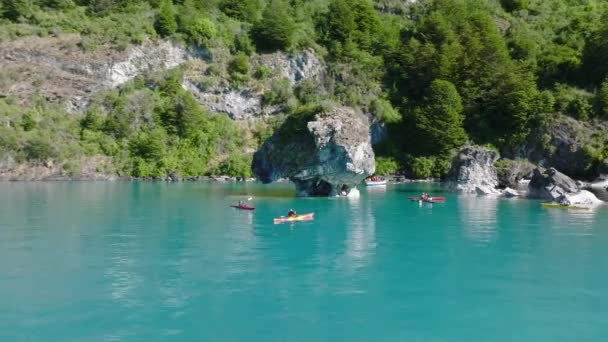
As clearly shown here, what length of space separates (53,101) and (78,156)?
12256 mm

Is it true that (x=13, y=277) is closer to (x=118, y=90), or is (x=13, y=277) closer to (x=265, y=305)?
(x=265, y=305)

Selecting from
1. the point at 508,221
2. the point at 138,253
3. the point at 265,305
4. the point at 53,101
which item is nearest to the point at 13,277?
the point at 138,253

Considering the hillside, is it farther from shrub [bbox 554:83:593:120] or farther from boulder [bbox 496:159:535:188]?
boulder [bbox 496:159:535:188]

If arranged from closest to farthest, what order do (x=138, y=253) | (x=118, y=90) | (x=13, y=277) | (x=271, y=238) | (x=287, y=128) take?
(x=13, y=277), (x=138, y=253), (x=271, y=238), (x=287, y=128), (x=118, y=90)

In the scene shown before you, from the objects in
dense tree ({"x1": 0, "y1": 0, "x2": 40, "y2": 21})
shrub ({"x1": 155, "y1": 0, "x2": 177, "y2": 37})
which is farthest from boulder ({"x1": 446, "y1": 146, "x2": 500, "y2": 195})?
dense tree ({"x1": 0, "y1": 0, "x2": 40, "y2": 21})

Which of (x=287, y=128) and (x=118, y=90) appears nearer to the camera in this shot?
(x=287, y=128)

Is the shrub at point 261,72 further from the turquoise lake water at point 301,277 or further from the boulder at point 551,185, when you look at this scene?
the turquoise lake water at point 301,277

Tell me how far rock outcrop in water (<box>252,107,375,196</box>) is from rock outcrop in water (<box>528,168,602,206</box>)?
18055 mm

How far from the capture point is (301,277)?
89.7ft

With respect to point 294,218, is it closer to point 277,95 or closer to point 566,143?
point 566,143

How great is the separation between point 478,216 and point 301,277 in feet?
89.5

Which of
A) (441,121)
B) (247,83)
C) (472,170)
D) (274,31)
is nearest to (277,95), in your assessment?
(247,83)

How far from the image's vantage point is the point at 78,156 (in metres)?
98.9

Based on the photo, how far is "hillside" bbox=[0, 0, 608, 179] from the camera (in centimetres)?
9944
